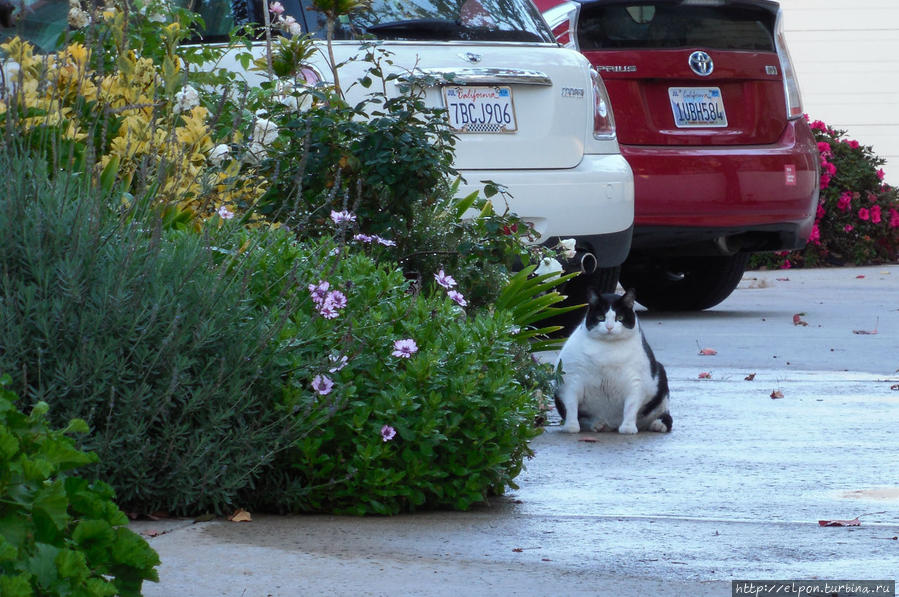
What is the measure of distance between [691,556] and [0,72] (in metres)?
2.19

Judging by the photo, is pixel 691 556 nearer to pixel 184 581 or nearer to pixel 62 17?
pixel 184 581

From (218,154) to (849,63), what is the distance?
14290mm

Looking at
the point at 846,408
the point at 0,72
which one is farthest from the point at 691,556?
the point at 846,408

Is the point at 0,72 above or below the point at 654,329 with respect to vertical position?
above

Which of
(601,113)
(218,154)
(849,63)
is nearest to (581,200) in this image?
(601,113)

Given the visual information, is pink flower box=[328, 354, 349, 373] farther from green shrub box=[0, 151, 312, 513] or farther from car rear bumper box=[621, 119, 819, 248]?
car rear bumper box=[621, 119, 819, 248]

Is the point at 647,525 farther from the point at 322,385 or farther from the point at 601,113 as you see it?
the point at 601,113

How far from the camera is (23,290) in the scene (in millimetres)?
3332

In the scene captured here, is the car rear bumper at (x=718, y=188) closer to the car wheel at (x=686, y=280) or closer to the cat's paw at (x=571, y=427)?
the car wheel at (x=686, y=280)

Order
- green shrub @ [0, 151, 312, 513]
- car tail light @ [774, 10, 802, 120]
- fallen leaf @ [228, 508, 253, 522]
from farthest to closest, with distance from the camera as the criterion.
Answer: car tail light @ [774, 10, 802, 120] → fallen leaf @ [228, 508, 253, 522] → green shrub @ [0, 151, 312, 513]

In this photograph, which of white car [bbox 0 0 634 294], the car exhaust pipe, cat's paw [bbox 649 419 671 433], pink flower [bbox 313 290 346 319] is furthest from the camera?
the car exhaust pipe

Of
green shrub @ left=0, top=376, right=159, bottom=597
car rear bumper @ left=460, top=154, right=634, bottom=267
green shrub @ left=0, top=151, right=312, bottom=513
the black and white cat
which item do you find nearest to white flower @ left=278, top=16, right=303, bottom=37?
car rear bumper @ left=460, top=154, right=634, bottom=267

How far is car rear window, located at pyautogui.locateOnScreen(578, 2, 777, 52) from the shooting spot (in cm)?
830

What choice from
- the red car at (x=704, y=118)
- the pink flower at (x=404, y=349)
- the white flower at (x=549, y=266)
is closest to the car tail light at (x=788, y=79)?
the red car at (x=704, y=118)
